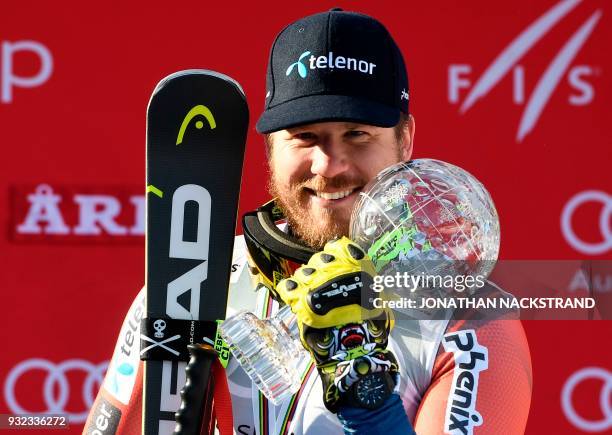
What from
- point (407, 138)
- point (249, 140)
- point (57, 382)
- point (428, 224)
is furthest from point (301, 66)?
point (57, 382)

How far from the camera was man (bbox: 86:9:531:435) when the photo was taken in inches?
66.7

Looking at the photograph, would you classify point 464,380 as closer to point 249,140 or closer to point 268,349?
point 268,349

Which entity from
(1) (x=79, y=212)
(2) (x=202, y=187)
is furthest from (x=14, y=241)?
(2) (x=202, y=187)

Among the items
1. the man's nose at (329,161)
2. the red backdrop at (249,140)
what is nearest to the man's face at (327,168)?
the man's nose at (329,161)

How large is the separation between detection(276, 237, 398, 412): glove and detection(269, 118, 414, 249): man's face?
0.36 metres

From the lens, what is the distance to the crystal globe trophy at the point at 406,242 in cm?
153

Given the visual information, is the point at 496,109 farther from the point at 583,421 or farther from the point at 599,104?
the point at 583,421

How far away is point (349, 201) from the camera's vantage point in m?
1.81

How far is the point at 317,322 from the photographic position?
1419mm

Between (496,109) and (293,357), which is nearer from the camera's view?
(293,357)

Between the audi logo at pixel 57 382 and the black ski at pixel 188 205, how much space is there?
3.99ft

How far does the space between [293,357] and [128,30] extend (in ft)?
5.82

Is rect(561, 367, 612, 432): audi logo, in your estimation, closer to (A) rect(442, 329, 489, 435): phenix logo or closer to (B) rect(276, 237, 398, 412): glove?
(A) rect(442, 329, 489, 435): phenix logo

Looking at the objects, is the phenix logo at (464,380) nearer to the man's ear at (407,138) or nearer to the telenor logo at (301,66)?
the man's ear at (407,138)
